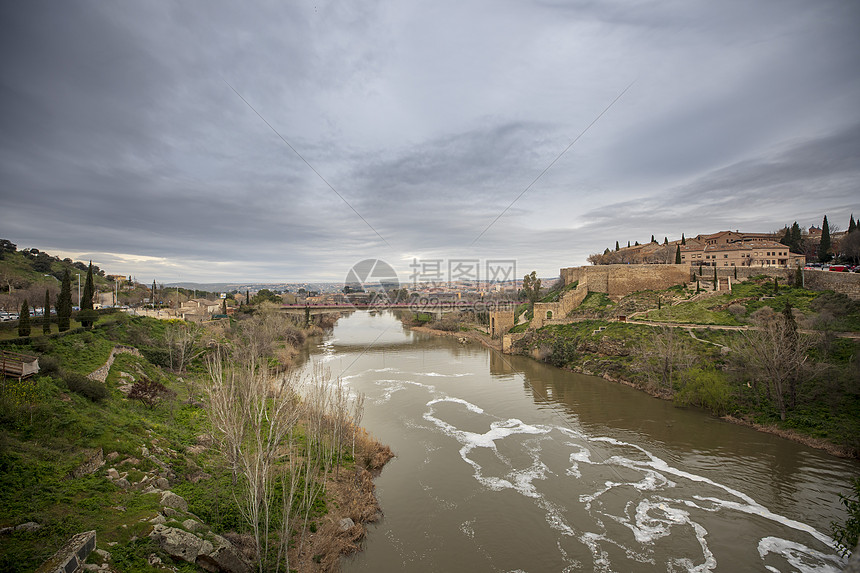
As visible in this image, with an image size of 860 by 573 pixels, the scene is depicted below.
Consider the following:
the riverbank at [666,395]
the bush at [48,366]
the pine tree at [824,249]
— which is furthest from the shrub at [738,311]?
the bush at [48,366]

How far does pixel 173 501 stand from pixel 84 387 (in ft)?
21.7

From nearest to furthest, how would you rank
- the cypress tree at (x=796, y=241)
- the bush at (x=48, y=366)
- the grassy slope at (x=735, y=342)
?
1. the bush at (x=48, y=366)
2. the grassy slope at (x=735, y=342)
3. the cypress tree at (x=796, y=241)

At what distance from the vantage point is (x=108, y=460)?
888cm

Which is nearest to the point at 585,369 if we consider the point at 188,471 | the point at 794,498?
the point at 794,498

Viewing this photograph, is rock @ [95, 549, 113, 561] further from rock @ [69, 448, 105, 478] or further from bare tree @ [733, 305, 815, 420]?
bare tree @ [733, 305, 815, 420]

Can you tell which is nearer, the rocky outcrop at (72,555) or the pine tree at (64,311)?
the rocky outcrop at (72,555)

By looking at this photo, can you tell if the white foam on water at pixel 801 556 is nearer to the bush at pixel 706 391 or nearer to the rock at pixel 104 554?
the bush at pixel 706 391

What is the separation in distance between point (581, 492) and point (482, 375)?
656 inches

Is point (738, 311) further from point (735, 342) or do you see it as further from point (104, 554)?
point (104, 554)

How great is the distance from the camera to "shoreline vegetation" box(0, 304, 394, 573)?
6461 millimetres

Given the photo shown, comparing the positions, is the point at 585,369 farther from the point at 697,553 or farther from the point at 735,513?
the point at 697,553

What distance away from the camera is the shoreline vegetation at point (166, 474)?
254 inches

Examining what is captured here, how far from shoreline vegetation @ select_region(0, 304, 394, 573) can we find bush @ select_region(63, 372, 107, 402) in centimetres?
4

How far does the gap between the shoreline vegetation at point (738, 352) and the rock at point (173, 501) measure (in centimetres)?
2174
